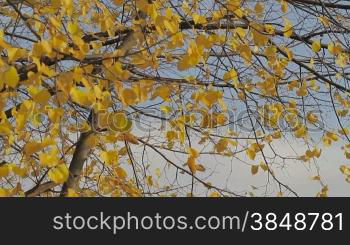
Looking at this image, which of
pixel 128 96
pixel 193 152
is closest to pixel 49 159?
pixel 128 96

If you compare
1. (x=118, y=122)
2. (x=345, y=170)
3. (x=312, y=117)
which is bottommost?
(x=118, y=122)

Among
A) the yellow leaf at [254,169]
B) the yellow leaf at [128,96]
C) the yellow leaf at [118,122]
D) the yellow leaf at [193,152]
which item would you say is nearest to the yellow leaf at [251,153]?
the yellow leaf at [254,169]

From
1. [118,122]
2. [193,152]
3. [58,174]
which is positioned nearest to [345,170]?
[193,152]

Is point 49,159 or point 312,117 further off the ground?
point 312,117

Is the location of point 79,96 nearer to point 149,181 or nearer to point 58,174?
point 58,174

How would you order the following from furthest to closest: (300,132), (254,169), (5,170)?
(300,132) → (254,169) → (5,170)

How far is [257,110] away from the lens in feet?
A: 15.3

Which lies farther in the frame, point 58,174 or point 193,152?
point 193,152

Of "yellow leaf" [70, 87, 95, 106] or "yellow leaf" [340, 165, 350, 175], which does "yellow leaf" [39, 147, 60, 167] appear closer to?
"yellow leaf" [70, 87, 95, 106]

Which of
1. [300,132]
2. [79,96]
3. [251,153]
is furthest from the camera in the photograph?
[300,132]

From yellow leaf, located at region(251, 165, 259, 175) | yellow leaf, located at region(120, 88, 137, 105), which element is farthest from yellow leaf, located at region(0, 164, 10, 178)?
yellow leaf, located at region(251, 165, 259, 175)

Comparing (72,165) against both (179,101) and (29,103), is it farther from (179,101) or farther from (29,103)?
(29,103)

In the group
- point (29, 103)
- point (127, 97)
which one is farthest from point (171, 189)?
point (29, 103)

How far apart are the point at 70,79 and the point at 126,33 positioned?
2442 mm
